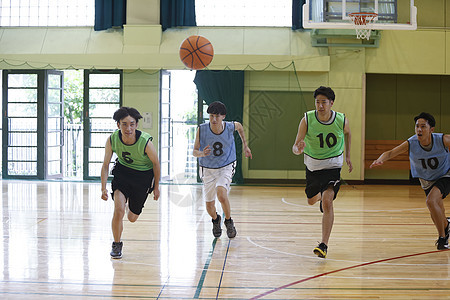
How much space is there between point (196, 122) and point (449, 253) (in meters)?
7.53

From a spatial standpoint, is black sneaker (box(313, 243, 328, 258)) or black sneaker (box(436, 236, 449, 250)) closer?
black sneaker (box(313, 243, 328, 258))

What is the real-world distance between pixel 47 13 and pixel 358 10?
22.0ft

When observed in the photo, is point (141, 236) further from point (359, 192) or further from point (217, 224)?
point (359, 192)

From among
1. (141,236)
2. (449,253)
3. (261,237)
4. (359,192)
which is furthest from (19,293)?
(359,192)

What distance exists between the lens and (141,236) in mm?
6371

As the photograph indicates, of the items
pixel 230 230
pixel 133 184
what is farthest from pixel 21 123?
pixel 133 184

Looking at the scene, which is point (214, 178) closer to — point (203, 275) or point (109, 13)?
point (203, 275)

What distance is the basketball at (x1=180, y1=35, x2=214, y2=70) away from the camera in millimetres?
9555

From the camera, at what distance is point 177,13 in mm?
12258

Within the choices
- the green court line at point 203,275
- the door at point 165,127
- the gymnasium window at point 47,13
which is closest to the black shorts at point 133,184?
the green court line at point 203,275

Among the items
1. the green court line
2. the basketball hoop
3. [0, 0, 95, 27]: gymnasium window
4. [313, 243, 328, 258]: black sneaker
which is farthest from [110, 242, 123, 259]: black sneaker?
[0, 0, 95, 27]: gymnasium window

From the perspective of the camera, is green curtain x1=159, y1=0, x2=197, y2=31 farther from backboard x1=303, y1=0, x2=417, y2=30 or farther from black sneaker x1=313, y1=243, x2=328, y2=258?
black sneaker x1=313, y1=243, x2=328, y2=258

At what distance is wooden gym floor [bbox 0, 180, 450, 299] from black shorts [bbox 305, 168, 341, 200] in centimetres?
61

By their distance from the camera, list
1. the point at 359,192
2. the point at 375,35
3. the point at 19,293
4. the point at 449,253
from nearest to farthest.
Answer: the point at 19,293
the point at 449,253
the point at 359,192
the point at 375,35
